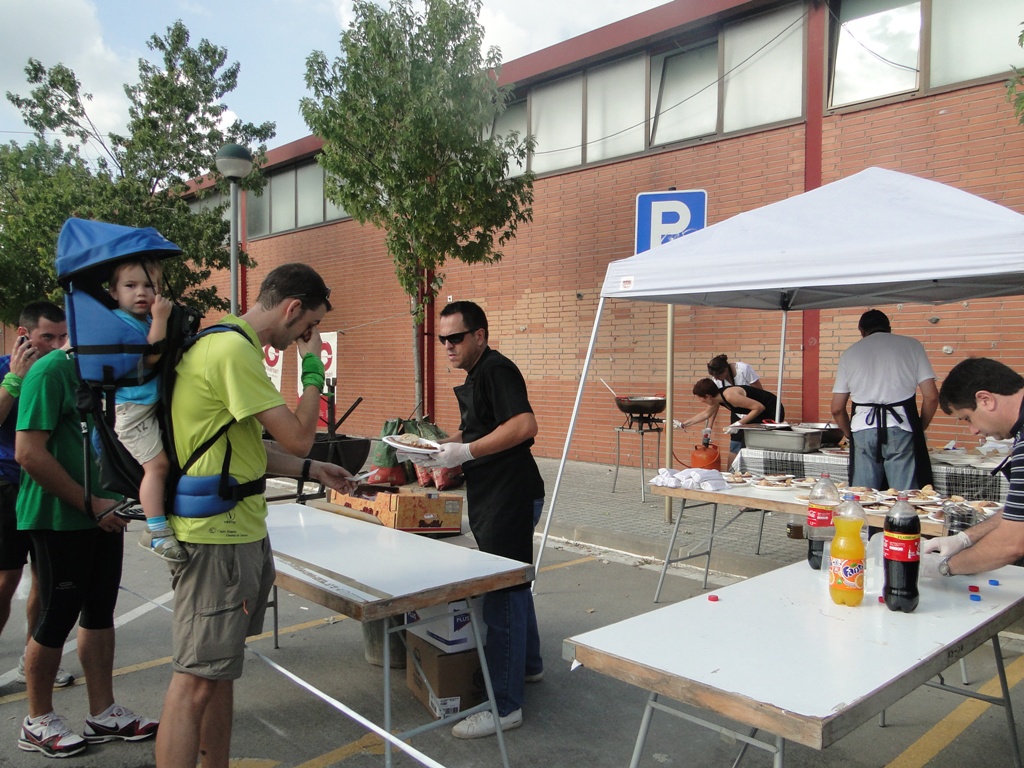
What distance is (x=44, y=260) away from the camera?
14586 mm

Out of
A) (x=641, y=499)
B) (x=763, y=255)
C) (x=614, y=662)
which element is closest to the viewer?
(x=614, y=662)

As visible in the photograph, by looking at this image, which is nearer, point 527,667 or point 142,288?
point 142,288

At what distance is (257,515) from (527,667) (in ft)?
6.79

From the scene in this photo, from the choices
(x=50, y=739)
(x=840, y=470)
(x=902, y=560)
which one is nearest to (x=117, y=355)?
(x=50, y=739)

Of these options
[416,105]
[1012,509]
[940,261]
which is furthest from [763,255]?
[416,105]

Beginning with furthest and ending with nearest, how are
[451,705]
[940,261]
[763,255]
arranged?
1. [763,255]
2. [940,261]
3. [451,705]

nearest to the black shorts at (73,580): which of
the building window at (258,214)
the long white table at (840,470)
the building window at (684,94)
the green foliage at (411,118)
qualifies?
the long white table at (840,470)

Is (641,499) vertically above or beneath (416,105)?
beneath

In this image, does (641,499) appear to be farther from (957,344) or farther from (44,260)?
(44,260)

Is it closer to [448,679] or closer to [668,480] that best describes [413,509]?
[668,480]

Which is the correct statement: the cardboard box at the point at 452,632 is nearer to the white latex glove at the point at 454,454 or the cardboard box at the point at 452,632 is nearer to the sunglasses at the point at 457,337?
the white latex glove at the point at 454,454

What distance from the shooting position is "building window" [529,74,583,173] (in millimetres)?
12023

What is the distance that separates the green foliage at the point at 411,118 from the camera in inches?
396

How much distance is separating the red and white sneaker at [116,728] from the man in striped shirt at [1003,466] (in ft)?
10.9
